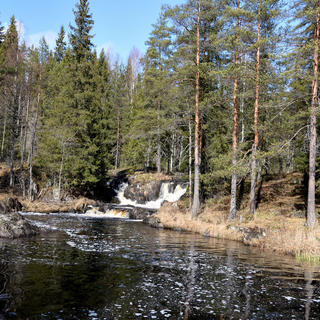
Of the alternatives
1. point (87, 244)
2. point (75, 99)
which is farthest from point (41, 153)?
point (87, 244)

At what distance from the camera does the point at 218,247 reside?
1485 centimetres

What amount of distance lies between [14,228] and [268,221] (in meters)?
13.4

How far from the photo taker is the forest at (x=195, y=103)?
17.8 meters

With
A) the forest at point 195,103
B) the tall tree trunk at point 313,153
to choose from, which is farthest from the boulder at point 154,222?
the tall tree trunk at point 313,153

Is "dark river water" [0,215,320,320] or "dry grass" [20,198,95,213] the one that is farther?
"dry grass" [20,198,95,213]

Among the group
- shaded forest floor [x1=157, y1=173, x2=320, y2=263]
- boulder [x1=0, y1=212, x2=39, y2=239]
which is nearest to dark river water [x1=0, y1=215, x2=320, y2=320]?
boulder [x1=0, y1=212, x2=39, y2=239]

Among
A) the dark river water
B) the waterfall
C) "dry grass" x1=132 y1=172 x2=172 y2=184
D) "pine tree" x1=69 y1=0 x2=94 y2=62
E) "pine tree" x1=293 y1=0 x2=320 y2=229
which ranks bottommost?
the dark river water

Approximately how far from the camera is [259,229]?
16.6m

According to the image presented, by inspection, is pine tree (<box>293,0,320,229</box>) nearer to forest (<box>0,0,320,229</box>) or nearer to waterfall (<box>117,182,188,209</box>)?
forest (<box>0,0,320,229</box>)

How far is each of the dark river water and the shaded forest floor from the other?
1.50m

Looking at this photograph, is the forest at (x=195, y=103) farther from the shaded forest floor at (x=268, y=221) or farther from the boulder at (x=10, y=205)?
the boulder at (x=10, y=205)

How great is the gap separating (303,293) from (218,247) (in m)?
7.00

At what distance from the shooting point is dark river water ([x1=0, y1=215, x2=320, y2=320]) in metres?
6.44

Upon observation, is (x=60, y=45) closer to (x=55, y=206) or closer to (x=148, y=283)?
(x=55, y=206)
